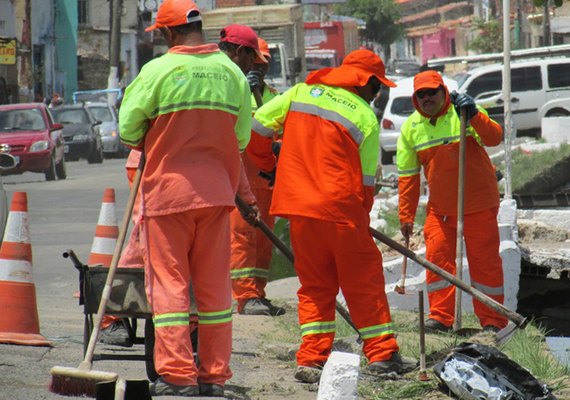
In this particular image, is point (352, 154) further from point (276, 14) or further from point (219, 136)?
point (276, 14)

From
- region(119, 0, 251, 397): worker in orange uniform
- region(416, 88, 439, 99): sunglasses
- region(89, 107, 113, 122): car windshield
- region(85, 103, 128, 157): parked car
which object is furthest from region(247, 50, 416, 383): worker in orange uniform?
region(89, 107, 113, 122): car windshield

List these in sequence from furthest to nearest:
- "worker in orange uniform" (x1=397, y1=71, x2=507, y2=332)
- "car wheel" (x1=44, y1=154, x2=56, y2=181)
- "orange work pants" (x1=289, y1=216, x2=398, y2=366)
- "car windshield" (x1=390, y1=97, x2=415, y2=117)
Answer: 1. "car windshield" (x1=390, y1=97, x2=415, y2=117)
2. "car wheel" (x1=44, y1=154, x2=56, y2=181)
3. "worker in orange uniform" (x1=397, y1=71, x2=507, y2=332)
4. "orange work pants" (x1=289, y1=216, x2=398, y2=366)

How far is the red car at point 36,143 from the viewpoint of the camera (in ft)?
87.6

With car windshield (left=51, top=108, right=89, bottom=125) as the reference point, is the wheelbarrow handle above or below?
above

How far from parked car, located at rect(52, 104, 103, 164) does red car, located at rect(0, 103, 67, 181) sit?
19.0ft

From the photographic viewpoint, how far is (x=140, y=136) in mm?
6281

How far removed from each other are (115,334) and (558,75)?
24.9 metres

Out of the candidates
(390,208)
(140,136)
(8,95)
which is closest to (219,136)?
(140,136)

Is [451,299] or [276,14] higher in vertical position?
[276,14]

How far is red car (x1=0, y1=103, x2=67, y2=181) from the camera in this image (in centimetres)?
2670

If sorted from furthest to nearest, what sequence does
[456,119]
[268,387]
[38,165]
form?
1. [38,165]
2. [456,119]
3. [268,387]

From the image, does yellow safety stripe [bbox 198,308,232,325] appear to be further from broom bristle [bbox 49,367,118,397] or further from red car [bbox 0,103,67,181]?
red car [bbox 0,103,67,181]

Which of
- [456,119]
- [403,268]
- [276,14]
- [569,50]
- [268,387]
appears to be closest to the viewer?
[268,387]

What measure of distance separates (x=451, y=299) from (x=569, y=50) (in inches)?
974
